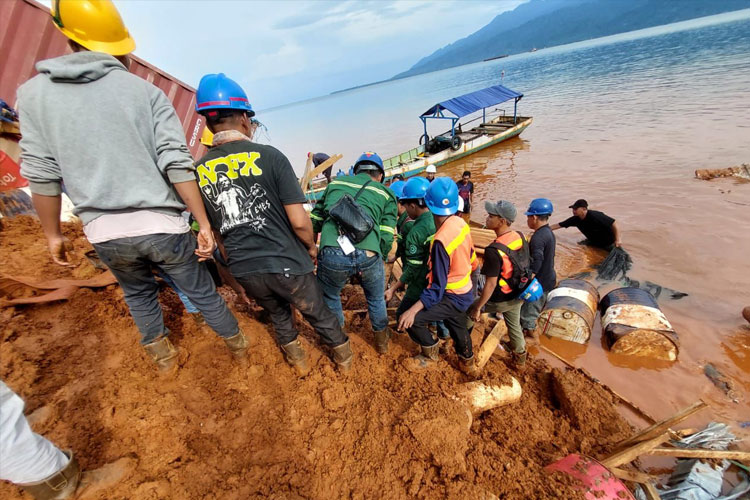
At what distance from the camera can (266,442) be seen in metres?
2.18

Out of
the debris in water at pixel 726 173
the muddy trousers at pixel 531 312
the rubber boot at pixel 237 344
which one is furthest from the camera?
the debris in water at pixel 726 173

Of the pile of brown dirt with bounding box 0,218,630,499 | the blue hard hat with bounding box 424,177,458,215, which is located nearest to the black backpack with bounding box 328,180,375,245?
the blue hard hat with bounding box 424,177,458,215

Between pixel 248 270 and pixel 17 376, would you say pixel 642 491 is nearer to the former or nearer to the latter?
pixel 248 270

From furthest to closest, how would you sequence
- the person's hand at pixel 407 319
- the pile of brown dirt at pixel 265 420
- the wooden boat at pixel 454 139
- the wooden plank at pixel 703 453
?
the wooden boat at pixel 454 139
the person's hand at pixel 407 319
the wooden plank at pixel 703 453
the pile of brown dirt at pixel 265 420

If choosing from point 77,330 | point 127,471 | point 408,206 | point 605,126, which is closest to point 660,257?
point 408,206

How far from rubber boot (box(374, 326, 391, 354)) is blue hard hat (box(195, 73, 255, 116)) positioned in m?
2.30

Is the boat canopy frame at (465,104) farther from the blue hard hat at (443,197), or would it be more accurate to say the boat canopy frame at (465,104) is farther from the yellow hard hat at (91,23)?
the yellow hard hat at (91,23)

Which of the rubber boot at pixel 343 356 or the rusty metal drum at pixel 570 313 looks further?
the rusty metal drum at pixel 570 313

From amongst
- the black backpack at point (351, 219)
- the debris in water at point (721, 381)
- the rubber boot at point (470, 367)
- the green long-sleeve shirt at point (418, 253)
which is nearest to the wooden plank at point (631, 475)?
the rubber boot at point (470, 367)

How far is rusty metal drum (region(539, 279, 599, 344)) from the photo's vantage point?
4.38 metres

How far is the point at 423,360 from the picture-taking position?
3.10 meters

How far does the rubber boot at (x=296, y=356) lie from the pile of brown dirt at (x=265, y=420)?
84mm

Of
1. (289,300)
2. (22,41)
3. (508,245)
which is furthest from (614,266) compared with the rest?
(22,41)

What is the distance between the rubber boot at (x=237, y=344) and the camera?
248 cm
